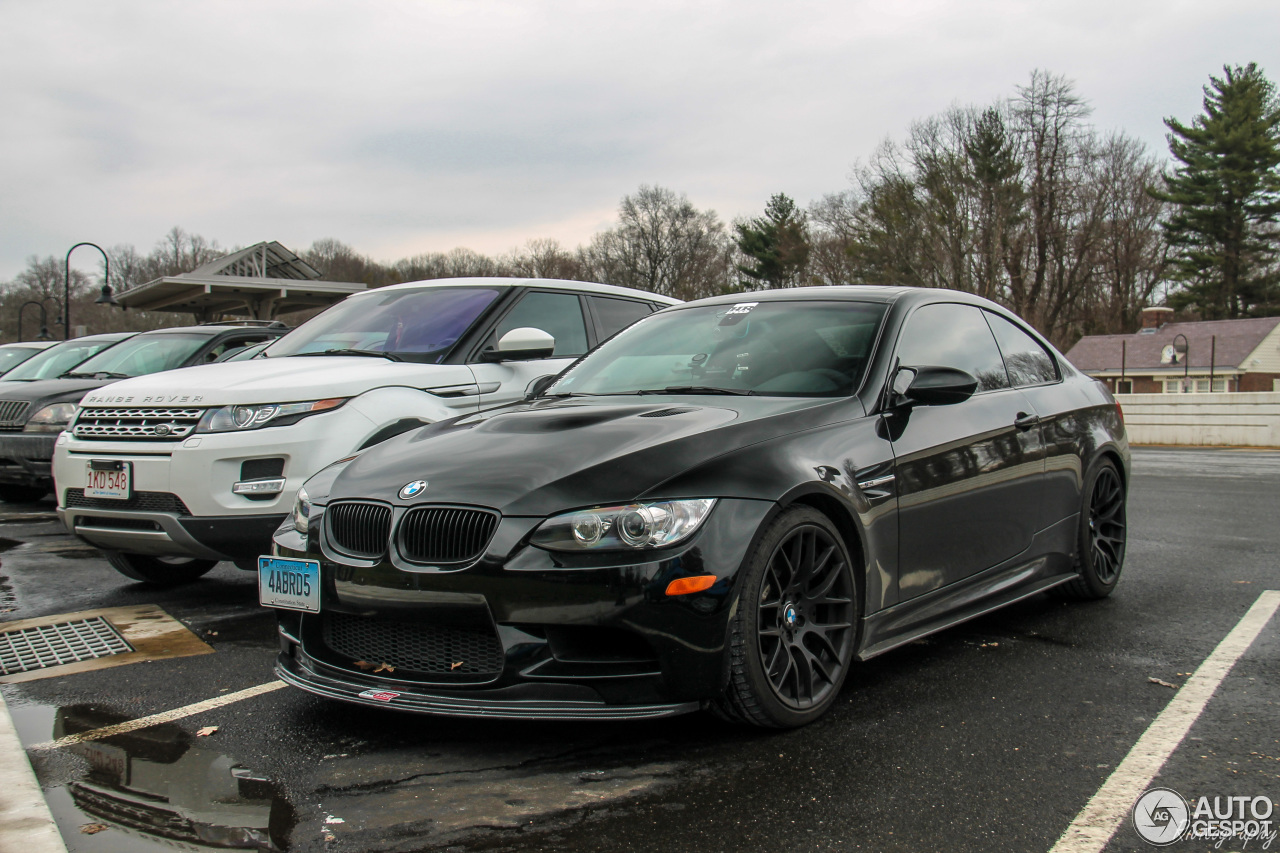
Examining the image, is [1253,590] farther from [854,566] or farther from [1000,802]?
[1000,802]

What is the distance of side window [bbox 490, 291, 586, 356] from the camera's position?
680 cm

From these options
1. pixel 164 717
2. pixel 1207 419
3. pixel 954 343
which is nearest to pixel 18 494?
pixel 164 717

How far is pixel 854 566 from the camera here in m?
3.69

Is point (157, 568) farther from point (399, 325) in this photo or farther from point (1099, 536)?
point (1099, 536)

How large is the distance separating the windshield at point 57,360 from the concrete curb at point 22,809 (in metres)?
9.11

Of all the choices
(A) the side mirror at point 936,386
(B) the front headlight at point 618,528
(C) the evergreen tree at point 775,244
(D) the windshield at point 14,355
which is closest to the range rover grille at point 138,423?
(B) the front headlight at point 618,528

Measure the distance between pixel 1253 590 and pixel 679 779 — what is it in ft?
13.9

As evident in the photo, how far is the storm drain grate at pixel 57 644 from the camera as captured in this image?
177 inches

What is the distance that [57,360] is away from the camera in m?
11.9

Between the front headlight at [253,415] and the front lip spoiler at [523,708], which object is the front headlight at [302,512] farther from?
the front headlight at [253,415]

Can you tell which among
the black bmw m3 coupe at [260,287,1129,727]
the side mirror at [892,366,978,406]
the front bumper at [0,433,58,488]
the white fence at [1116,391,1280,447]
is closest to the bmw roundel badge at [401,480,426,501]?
the black bmw m3 coupe at [260,287,1129,727]

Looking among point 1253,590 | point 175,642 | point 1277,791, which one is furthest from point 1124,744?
point 175,642

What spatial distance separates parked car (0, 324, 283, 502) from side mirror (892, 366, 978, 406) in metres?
6.18

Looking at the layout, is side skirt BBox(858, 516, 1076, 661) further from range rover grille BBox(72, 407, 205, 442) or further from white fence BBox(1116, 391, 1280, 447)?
white fence BBox(1116, 391, 1280, 447)
